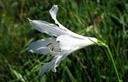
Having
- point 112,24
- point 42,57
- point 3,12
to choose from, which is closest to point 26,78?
point 42,57

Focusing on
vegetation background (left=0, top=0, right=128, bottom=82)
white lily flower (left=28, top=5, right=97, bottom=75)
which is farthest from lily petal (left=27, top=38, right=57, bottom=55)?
vegetation background (left=0, top=0, right=128, bottom=82)

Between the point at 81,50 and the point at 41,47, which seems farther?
the point at 81,50

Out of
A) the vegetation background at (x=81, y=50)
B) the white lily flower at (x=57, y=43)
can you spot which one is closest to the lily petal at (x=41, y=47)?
the white lily flower at (x=57, y=43)

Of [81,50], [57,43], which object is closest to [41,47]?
[57,43]

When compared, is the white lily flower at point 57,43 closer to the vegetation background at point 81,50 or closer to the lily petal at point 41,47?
the lily petal at point 41,47

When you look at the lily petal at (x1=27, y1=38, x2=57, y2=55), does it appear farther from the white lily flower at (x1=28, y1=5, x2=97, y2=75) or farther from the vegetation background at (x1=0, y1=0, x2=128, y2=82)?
the vegetation background at (x1=0, y1=0, x2=128, y2=82)

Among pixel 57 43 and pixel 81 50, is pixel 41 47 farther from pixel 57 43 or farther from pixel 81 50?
pixel 81 50

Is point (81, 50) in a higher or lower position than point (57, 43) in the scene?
lower
